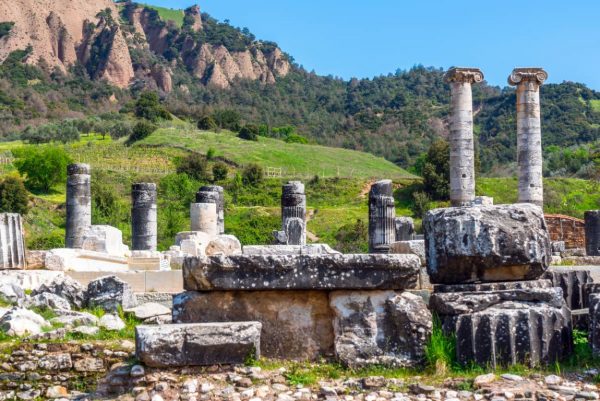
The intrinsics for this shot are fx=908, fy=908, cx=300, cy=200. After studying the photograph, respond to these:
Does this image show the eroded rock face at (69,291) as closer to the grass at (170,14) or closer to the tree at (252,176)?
the tree at (252,176)

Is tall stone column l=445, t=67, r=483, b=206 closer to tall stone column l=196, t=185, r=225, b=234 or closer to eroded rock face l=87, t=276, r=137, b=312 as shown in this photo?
tall stone column l=196, t=185, r=225, b=234

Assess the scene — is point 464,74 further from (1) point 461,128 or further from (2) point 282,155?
(2) point 282,155

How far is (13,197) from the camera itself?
46.2 meters

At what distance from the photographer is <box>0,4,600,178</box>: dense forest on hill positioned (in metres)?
87.1

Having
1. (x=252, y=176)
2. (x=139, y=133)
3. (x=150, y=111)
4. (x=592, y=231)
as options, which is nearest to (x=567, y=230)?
(x=592, y=231)

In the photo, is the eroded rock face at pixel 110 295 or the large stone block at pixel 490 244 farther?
the eroded rock face at pixel 110 295

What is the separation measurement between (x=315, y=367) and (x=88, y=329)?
2.93 meters

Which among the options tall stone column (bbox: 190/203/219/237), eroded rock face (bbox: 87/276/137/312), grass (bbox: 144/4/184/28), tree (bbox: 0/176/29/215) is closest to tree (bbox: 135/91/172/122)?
tree (bbox: 0/176/29/215)

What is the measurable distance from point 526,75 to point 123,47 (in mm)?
116639

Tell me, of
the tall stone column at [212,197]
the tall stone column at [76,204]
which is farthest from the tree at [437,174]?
the tall stone column at [76,204]

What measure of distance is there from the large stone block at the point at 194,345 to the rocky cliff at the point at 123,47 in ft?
420

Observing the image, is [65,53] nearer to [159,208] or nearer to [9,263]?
[159,208]

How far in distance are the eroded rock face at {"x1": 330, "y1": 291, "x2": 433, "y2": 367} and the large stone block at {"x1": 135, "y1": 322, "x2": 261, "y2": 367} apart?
2.66 feet

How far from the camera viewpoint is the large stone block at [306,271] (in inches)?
280
